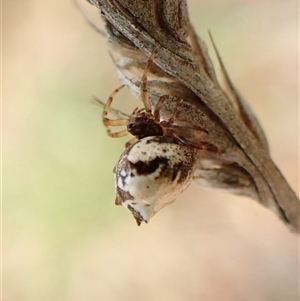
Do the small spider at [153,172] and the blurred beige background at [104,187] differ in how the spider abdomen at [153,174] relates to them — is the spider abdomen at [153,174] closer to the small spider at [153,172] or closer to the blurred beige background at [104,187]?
the small spider at [153,172]

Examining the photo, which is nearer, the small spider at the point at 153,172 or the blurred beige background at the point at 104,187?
the small spider at the point at 153,172

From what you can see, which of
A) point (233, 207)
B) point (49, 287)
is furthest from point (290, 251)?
point (49, 287)

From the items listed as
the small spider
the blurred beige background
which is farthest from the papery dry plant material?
the blurred beige background

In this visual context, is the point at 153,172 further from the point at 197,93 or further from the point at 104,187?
the point at 104,187

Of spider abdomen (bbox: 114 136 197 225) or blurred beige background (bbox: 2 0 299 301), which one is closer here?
spider abdomen (bbox: 114 136 197 225)

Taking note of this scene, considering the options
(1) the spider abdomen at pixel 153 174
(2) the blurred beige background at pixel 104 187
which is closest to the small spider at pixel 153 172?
(1) the spider abdomen at pixel 153 174

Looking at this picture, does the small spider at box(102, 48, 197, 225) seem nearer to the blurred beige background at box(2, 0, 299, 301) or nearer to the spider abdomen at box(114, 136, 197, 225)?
the spider abdomen at box(114, 136, 197, 225)

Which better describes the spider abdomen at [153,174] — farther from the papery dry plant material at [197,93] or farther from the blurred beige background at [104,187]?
the blurred beige background at [104,187]
